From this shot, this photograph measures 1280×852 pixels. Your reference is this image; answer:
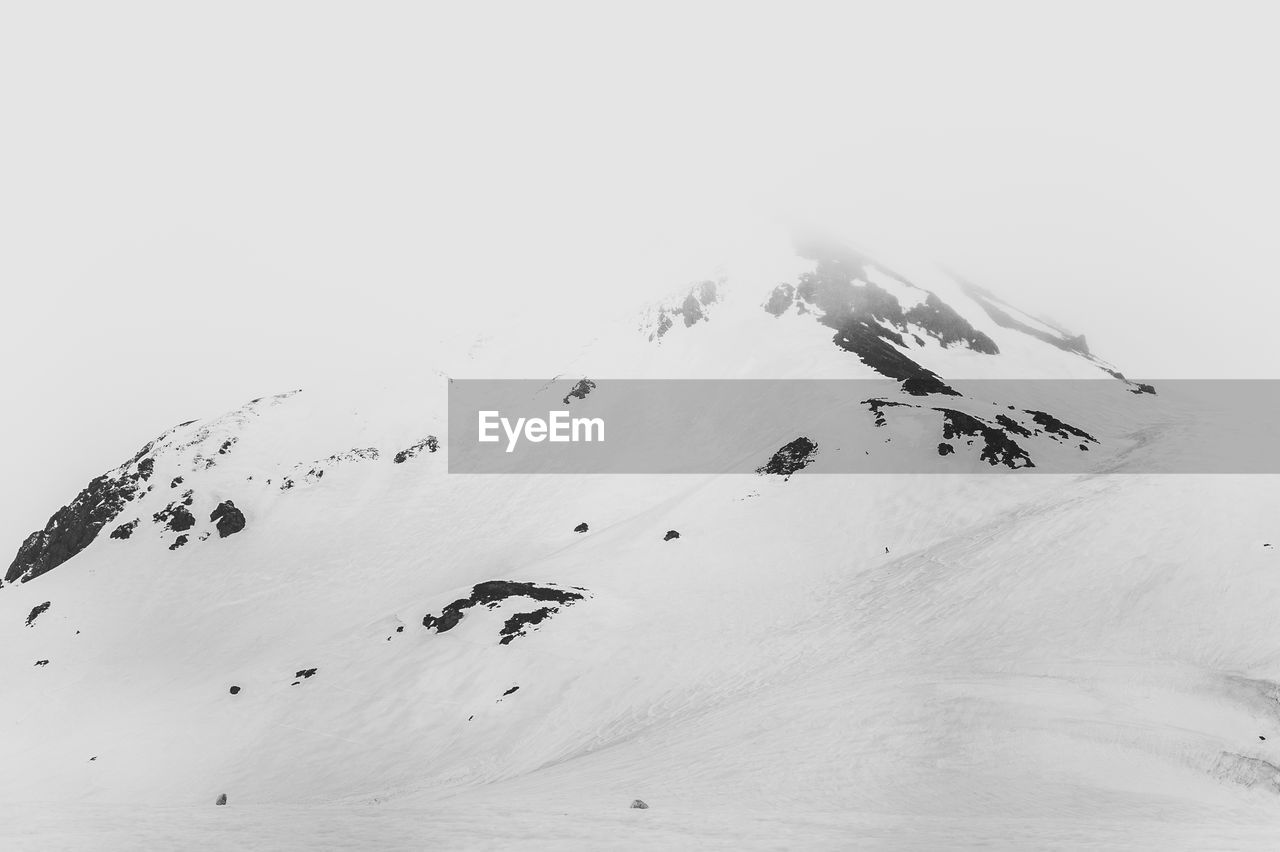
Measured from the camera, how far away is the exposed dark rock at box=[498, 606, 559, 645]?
38.4 m

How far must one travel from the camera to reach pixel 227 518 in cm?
6588

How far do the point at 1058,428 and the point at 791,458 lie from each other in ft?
74.0

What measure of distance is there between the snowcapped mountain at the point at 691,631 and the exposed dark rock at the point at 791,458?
1.23ft

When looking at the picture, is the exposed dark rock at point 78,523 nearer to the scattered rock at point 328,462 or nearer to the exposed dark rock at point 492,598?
the scattered rock at point 328,462

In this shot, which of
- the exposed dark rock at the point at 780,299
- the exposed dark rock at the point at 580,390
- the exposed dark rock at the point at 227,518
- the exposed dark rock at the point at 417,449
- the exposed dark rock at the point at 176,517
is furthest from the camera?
the exposed dark rock at the point at 780,299

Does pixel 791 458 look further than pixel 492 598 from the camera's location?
Yes

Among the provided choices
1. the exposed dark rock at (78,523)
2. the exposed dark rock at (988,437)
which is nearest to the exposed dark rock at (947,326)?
the exposed dark rock at (988,437)

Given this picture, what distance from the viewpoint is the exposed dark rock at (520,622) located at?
38.4 metres

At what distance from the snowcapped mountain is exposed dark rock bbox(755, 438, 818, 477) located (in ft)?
1.23

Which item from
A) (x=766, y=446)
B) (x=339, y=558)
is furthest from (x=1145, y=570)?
(x=339, y=558)

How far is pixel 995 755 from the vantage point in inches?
851

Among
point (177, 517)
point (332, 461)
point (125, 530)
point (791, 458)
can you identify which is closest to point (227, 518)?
point (177, 517)

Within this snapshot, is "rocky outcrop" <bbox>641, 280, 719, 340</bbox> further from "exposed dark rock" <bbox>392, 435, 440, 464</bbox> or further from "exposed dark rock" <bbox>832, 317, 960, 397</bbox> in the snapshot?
"exposed dark rock" <bbox>392, 435, 440, 464</bbox>

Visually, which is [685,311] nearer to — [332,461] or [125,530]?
[332,461]
